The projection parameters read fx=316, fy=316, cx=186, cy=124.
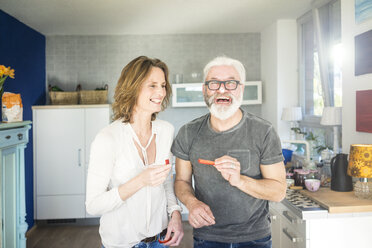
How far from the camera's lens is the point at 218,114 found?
57.3 inches

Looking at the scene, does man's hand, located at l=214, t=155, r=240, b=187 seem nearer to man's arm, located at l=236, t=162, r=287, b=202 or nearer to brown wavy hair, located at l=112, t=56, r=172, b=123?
man's arm, located at l=236, t=162, r=287, b=202

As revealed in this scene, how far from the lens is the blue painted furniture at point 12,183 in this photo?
259 cm

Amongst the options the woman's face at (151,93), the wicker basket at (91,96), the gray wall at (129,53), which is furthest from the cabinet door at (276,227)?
the wicker basket at (91,96)

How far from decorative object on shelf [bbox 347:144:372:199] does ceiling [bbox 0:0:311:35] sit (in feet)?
6.52

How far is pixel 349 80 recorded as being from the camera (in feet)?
8.49

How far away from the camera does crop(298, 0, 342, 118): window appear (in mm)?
3217

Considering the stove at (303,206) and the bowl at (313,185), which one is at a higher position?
the bowl at (313,185)

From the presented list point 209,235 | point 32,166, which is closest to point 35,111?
point 32,166

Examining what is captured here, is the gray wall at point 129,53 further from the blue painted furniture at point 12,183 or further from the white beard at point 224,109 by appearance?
the white beard at point 224,109

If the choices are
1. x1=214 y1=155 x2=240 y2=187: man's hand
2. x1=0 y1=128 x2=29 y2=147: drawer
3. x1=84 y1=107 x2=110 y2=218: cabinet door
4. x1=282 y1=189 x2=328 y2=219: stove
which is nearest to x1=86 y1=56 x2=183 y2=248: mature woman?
x1=214 y1=155 x2=240 y2=187: man's hand

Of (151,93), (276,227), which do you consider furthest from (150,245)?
(276,227)

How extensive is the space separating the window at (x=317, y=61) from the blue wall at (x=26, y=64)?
3.43 metres

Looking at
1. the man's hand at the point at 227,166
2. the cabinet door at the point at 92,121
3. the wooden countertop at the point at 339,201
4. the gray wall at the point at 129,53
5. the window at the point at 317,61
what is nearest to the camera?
the man's hand at the point at 227,166

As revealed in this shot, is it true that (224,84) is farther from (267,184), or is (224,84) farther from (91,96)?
(91,96)
